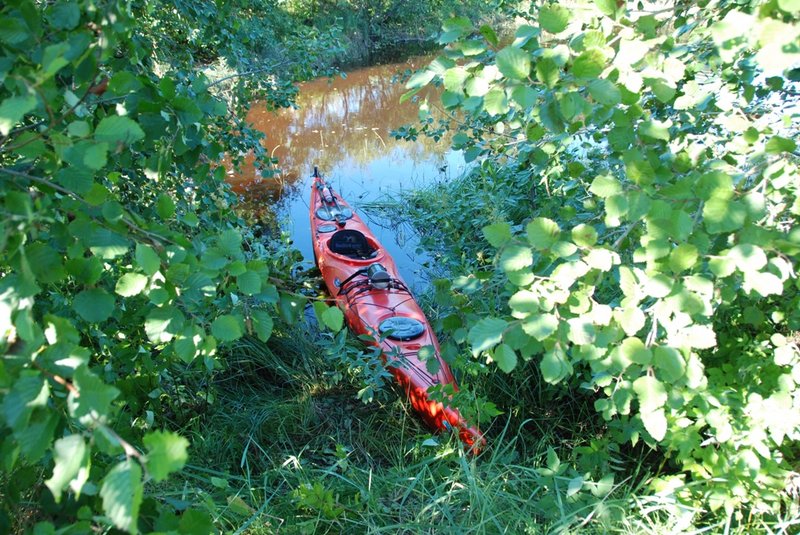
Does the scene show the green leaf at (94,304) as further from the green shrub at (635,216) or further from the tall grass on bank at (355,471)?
the tall grass on bank at (355,471)

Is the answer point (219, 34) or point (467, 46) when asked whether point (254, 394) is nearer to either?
point (219, 34)

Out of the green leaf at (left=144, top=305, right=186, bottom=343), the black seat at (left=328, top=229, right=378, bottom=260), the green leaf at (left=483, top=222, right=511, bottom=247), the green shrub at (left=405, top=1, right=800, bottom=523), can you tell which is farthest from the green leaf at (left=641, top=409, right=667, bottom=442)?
the black seat at (left=328, top=229, right=378, bottom=260)

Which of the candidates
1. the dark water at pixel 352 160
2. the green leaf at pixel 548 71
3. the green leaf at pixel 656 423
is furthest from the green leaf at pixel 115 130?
the dark water at pixel 352 160

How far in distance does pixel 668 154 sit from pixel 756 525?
1.38 m

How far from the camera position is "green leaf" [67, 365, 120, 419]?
28.9 inches

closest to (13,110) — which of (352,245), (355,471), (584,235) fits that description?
(584,235)

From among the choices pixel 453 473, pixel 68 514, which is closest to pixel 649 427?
pixel 68 514

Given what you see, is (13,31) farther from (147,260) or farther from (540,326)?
(540,326)

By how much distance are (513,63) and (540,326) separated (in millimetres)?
493

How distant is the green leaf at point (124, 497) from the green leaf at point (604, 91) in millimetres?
982

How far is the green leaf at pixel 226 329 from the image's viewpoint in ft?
3.55

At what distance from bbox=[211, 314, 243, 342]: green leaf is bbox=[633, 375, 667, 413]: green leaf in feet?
2.58

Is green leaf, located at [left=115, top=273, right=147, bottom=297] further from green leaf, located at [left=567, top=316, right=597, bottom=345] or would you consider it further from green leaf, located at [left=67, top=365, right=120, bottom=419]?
green leaf, located at [left=567, top=316, right=597, bottom=345]

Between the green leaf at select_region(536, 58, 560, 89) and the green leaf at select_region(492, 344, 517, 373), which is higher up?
the green leaf at select_region(536, 58, 560, 89)
